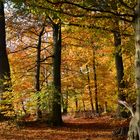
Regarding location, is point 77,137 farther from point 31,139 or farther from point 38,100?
point 38,100

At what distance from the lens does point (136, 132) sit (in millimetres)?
8398

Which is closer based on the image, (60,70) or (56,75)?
A: (56,75)

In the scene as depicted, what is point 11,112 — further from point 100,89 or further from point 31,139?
point 100,89

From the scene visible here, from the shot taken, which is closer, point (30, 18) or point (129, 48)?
point (129, 48)

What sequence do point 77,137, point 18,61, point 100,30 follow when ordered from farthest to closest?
1. point 18,61
2. point 77,137
3. point 100,30

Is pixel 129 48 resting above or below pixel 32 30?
below

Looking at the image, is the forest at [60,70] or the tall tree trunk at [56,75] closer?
the forest at [60,70]

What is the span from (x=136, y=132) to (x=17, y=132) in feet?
23.8

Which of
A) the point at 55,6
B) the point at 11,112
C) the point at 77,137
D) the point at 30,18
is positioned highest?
the point at 30,18

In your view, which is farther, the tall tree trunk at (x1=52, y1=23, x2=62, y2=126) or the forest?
the tall tree trunk at (x1=52, y1=23, x2=62, y2=126)

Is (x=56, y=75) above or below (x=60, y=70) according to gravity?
below

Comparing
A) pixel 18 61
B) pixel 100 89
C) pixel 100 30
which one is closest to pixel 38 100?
pixel 100 30

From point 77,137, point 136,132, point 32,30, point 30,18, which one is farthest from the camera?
point 32,30

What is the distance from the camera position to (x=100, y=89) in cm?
3616
